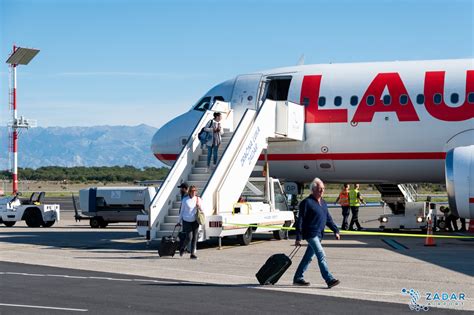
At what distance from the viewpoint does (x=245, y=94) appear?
90.6 ft

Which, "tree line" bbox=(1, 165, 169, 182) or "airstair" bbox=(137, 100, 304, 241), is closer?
"airstair" bbox=(137, 100, 304, 241)

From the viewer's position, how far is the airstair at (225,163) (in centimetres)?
2273

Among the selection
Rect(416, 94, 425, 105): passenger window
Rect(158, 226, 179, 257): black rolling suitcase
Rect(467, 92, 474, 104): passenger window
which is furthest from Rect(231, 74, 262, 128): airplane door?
Rect(158, 226, 179, 257): black rolling suitcase

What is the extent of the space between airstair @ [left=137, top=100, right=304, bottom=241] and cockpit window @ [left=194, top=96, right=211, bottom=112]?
1908 mm

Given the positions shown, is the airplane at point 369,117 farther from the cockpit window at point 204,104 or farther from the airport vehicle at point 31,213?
the airport vehicle at point 31,213

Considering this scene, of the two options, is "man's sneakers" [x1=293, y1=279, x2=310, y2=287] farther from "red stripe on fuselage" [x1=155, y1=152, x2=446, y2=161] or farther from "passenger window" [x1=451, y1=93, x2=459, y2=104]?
"passenger window" [x1=451, y1=93, x2=459, y2=104]

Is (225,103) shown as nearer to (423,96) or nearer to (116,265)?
(423,96)

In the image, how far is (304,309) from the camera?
1198cm

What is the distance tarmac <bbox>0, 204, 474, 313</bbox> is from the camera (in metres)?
14.2

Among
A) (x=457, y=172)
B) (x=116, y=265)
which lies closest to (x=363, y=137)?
(x=457, y=172)

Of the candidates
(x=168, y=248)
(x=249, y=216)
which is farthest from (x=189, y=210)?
(x=249, y=216)

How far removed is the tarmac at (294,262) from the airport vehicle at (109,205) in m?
7.81

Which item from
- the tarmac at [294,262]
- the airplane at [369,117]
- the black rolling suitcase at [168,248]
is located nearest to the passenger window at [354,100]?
the airplane at [369,117]

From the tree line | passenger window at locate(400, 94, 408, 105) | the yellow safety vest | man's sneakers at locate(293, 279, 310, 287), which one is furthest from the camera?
the tree line
